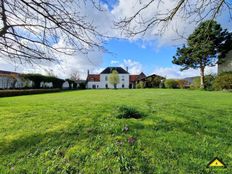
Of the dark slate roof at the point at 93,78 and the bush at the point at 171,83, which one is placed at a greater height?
the dark slate roof at the point at 93,78

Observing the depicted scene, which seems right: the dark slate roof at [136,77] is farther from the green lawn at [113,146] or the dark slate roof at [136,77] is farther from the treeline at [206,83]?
the green lawn at [113,146]

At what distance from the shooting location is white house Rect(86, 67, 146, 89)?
70250 millimetres

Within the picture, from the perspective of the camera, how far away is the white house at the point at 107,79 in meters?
70.2

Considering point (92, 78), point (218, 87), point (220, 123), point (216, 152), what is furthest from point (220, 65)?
point (92, 78)

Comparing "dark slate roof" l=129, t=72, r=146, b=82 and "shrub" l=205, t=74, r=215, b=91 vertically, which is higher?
"dark slate roof" l=129, t=72, r=146, b=82

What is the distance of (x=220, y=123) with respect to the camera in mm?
5535

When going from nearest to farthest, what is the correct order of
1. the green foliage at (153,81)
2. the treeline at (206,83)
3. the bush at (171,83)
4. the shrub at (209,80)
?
the treeline at (206,83) < the shrub at (209,80) < the bush at (171,83) < the green foliage at (153,81)

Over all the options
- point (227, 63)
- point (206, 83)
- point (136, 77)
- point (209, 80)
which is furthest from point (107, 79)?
point (227, 63)

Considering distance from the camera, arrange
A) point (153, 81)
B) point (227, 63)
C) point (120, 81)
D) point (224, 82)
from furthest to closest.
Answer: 1. point (120, 81)
2. point (153, 81)
3. point (227, 63)
4. point (224, 82)

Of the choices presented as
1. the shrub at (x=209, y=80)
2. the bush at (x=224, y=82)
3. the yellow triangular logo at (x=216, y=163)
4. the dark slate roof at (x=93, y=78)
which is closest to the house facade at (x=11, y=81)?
the bush at (x=224, y=82)

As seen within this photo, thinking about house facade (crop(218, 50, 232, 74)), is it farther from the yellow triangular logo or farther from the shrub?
the yellow triangular logo

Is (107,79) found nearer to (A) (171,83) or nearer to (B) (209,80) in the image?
(A) (171,83)

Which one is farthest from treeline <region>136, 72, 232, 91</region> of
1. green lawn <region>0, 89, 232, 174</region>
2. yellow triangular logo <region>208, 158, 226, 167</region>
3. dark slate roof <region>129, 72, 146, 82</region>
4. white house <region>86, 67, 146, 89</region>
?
yellow triangular logo <region>208, 158, 226, 167</region>

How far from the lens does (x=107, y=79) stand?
7062cm
